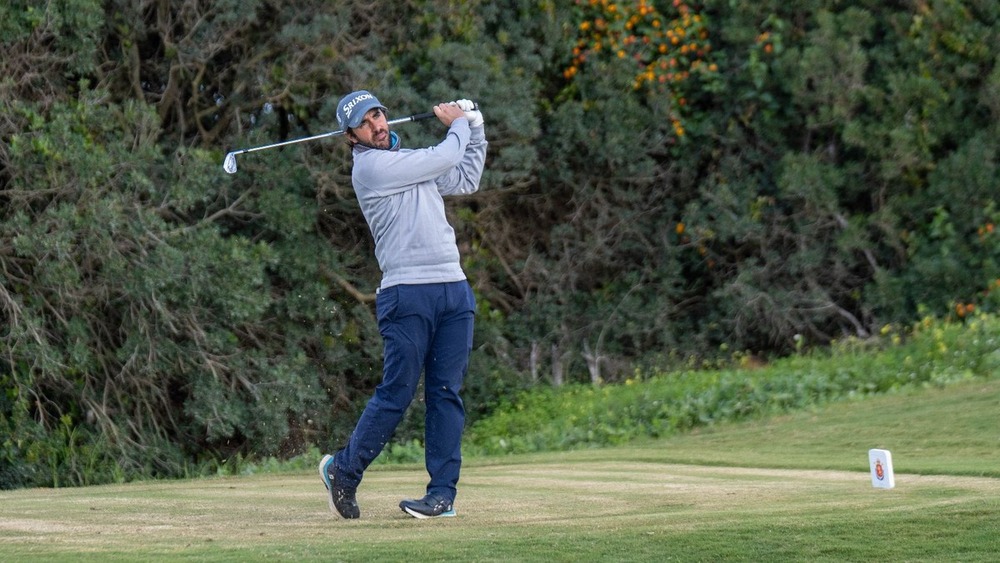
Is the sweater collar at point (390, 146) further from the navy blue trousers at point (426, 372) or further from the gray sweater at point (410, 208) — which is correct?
the navy blue trousers at point (426, 372)

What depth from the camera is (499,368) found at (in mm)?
17656

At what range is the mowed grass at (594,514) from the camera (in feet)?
17.1

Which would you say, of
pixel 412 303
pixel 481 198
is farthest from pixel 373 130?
pixel 481 198

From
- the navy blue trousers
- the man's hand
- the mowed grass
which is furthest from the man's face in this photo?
the mowed grass

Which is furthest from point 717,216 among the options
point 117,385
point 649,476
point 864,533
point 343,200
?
point 864,533

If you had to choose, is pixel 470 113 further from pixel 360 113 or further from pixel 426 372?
pixel 426 372

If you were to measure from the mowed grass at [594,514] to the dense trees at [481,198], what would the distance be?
4.52 meters

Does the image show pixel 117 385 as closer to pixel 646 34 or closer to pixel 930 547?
pixel 646 34

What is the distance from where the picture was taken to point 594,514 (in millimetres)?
6434

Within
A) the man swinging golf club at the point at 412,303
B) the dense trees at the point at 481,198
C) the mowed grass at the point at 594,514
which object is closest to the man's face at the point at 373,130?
the man swinging golf club at the point at 412,303

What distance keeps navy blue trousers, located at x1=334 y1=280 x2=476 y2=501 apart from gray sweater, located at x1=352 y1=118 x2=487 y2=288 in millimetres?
79

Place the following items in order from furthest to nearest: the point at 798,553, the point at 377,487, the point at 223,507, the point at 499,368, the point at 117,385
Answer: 1. the point at 499,368
2. the point at 117,385
3. the point at 377,487
4. the point at 223,507
5. the point at 798,553

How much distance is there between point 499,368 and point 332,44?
4.57 meters

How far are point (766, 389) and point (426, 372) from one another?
8062mm
